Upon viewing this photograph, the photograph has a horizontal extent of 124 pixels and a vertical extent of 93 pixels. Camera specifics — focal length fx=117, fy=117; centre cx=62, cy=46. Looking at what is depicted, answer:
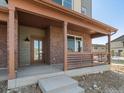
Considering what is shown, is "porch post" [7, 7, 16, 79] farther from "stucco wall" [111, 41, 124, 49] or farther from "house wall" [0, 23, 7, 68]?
"stucco wall" [111, 41, 124, 49]

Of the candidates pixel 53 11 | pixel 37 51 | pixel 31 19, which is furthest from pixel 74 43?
pixel 53 11

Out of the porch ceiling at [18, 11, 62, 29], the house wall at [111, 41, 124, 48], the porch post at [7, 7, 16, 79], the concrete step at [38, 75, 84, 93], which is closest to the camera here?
the concrete step at [38, 75, 84, 93]

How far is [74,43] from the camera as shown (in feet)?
35.0

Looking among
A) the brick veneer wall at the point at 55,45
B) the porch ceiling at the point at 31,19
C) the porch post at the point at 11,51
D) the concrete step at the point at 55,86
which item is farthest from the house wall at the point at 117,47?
the porch post at the point at 11,51

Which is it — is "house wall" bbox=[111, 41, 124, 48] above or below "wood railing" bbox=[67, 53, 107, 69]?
above

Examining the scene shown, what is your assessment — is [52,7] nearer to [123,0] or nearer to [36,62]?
[36,62]

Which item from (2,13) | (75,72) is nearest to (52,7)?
(2,13)

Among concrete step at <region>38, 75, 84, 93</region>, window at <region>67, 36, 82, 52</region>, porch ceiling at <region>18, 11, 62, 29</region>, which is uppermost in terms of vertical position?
porch ceiling at <region>18, 11, 62, 29</region>

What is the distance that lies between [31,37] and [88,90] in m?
6.16

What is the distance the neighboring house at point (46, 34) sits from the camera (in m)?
5.38

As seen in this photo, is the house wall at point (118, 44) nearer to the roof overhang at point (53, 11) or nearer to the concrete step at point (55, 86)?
the roof overhang at point (53, 11)

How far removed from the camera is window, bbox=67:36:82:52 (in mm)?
10407

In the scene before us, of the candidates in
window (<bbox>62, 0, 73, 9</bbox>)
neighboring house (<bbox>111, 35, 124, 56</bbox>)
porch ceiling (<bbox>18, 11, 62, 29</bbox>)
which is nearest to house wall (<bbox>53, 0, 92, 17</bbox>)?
window (<bbox>62, 0, 73, 9</bbox>)

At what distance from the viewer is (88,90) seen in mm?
5227
